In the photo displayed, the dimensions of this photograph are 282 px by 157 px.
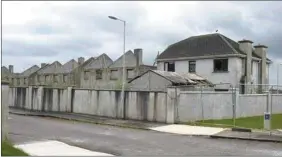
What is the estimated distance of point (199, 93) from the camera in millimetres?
26062

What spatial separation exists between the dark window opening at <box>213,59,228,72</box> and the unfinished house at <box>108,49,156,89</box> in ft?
30.2

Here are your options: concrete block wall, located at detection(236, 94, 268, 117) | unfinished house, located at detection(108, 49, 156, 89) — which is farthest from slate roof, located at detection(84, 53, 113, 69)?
concrete block wall, located at detection(236, 94, 268, 117)

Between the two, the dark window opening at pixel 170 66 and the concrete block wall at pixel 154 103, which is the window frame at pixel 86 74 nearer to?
the dark window opening at pixel 170 66

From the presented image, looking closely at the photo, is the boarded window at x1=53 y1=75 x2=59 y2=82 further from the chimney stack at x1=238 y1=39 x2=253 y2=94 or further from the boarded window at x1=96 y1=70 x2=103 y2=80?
the chimney stack at x1=238 y1=39 x2=253 y2=94

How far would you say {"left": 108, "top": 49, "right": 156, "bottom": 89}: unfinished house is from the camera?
46.5m

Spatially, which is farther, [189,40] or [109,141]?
[189,40]

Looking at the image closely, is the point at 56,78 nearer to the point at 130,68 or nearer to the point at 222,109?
the point at 130,68

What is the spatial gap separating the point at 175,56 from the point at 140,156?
30926 mm

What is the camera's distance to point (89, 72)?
53.3 m

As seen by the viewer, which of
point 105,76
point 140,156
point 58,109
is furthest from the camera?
point 105,76

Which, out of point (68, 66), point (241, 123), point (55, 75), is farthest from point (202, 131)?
point (68, 66)

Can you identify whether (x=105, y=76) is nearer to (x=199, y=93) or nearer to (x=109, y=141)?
(x=199, y=93)

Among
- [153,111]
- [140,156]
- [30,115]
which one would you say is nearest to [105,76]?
[30,115]

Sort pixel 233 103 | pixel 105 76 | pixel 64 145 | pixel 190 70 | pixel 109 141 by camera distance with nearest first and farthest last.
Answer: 1. pixel 64 145
2. pixel 109 141
3. pixel 233 103
4. pixel 190 70
5. pixel 105 76
